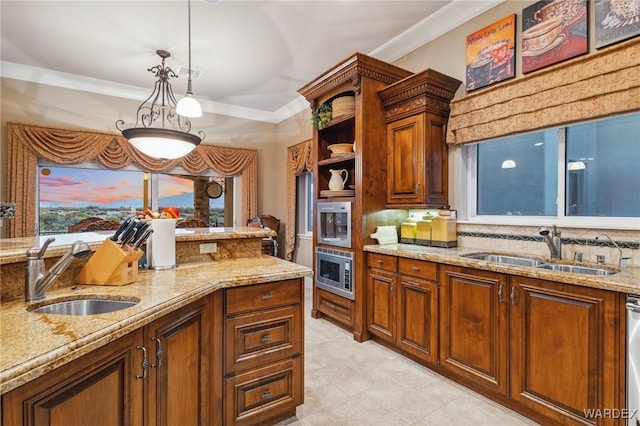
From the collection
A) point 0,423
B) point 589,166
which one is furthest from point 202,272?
point 589,166

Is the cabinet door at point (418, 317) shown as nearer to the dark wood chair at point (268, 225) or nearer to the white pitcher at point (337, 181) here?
the white pitcher at point (337, 181)

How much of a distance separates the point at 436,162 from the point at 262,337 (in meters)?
2.19

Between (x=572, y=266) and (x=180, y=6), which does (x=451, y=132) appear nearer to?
(x=572, y=266)

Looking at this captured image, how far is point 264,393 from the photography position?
6.03ft

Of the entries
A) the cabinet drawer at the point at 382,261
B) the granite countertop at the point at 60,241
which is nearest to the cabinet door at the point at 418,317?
the cabinet drawer at the point at 382,261

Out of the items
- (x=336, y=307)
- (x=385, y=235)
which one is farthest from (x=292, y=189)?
(x=385, y=235)

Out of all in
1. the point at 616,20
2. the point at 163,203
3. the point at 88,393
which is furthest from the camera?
the point at 163,203

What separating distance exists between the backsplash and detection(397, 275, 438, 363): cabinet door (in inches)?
28.0

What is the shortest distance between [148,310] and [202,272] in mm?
674

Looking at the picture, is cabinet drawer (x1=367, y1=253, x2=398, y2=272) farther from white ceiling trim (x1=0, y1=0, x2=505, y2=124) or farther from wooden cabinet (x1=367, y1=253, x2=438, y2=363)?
white ceiling trim (x1=0, y1=0, x2=505, y2=124)

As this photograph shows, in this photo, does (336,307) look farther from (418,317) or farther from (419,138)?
(419,138)

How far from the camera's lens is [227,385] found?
67.3 inches

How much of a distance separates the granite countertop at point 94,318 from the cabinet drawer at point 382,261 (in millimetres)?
1140

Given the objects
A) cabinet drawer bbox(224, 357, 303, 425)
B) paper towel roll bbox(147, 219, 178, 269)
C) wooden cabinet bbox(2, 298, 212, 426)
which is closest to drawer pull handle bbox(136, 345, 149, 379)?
wooden cabinet bbox(2, 298, 212, 426)
